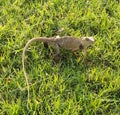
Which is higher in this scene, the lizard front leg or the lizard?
the lizard

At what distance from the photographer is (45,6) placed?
4258mm

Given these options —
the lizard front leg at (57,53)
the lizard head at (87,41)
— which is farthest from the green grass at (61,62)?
the lizard head at (87,41)

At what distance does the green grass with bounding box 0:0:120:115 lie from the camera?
124 inches

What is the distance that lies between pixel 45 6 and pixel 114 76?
1319 millimetres

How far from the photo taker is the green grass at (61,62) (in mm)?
3154

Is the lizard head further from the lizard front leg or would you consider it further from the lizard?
the lizard front leg

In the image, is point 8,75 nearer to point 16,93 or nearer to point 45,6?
point 16,93

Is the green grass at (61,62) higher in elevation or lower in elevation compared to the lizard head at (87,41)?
lower

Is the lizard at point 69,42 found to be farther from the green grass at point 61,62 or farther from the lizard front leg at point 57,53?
the green grass at point 61,62

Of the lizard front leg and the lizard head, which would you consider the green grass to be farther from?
the lizard head

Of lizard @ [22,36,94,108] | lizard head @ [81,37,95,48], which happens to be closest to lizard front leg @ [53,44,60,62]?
lizard @ [22,36,94,108]

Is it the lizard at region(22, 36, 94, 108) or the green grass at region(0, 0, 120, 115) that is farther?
the lizard at region(22, 36, 94, 108)

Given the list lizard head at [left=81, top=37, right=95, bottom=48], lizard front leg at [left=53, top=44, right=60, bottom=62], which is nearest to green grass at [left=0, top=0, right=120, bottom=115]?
lizard front leg at [left=53, top=44, right=60, bottom=62]

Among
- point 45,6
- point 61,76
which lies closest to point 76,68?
point 61,76
